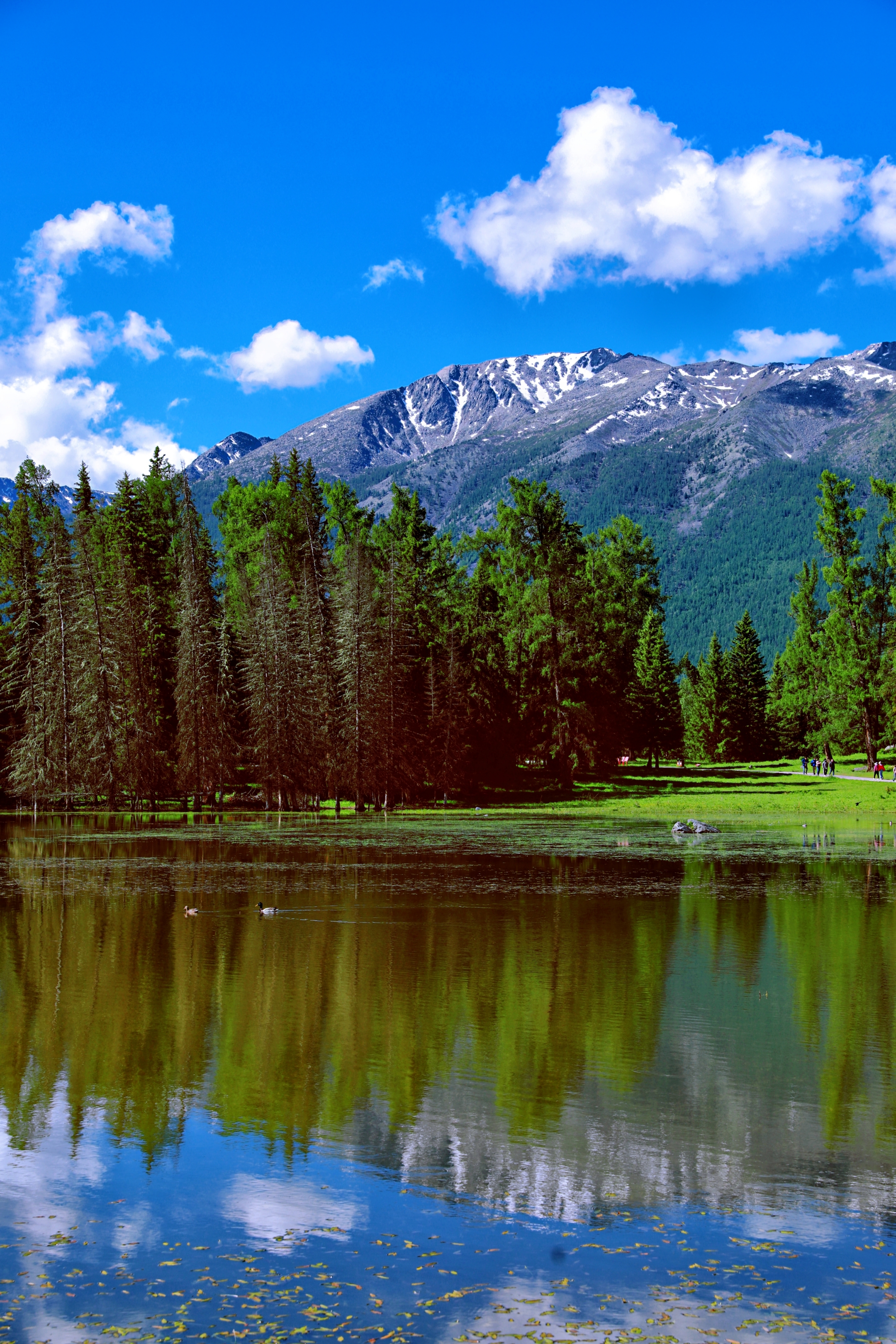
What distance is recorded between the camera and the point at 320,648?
70.8 m

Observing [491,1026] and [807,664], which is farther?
[807,664]

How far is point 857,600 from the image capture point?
84.5 metres

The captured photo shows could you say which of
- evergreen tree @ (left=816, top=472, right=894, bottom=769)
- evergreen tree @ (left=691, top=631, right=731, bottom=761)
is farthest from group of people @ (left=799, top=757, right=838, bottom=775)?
evergreen tree @ (left=691, top=631, right=731, bottom=761)

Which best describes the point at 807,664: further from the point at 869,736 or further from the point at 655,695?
the point at 655,695

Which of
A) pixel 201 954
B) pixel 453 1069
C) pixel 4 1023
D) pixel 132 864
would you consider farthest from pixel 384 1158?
pixel 132 864

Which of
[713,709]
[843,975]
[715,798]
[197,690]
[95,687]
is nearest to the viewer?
[843,975]

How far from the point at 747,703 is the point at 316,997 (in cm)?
10734

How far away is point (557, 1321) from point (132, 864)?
105 feet

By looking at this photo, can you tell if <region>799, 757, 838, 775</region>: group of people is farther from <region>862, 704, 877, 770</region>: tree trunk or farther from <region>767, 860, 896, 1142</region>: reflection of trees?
<region>767, 860, 896, 1142</region>: reflection of trees

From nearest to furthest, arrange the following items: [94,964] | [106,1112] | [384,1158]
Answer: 1. [384,1158]
2. [106,1112]
3. [94,964]

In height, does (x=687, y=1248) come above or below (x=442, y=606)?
below

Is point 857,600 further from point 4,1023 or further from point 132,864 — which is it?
point 4,1023

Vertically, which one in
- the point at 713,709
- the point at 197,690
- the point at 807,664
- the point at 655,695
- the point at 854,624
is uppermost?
the point at 854,624

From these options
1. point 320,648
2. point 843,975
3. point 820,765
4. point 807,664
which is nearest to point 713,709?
point 807,664
